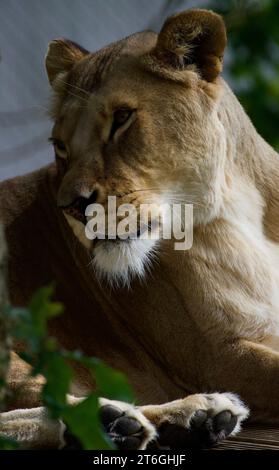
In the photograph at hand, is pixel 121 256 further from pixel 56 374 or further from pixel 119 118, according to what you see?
pixel 56 374

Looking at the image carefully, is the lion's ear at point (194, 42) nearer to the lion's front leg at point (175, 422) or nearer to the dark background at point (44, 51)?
the lion's front leg at point (175, 422)

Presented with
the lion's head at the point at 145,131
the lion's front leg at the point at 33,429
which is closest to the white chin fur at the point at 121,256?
the lion's head at the point at 145,131

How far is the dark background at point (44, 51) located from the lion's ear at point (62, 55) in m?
1.27

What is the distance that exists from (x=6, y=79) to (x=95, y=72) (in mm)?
2044

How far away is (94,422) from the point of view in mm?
1334

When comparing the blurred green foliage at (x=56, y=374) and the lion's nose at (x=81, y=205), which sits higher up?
the lion's nose at (x=81, y=205)

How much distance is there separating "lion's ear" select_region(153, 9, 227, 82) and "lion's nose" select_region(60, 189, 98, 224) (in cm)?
54

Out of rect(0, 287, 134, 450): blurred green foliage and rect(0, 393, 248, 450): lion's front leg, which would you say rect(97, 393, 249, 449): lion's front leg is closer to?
rect(0, 393, 248, 450): lion's front leg

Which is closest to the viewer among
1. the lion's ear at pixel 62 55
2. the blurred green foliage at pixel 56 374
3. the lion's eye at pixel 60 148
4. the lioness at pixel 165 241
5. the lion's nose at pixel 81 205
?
the blurred green foliage at pixel 56 374

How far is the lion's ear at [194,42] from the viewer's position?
2945mm

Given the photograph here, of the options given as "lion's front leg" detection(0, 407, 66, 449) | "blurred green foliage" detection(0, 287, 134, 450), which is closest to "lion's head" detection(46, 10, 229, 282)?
"lion's front leg" detection(0, 407, 66, 449)

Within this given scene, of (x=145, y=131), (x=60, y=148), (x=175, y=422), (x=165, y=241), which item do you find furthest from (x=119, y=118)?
(x=175, y=422)

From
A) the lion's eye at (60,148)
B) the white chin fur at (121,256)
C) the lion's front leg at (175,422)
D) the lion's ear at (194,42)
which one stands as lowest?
the lion's front leg at (175,422)

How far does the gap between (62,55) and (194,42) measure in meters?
0.51
